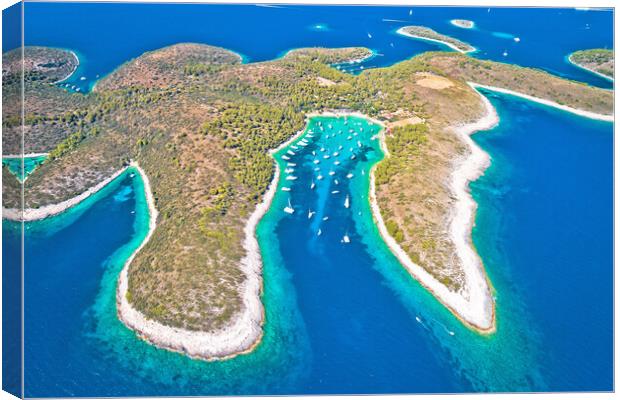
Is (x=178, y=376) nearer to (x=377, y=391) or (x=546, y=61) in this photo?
(x=377, y=391)

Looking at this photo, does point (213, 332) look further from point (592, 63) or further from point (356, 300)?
point (592, 63)

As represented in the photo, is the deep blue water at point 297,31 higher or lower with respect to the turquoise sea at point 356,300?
higher

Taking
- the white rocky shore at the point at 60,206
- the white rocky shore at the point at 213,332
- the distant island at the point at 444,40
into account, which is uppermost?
the distant island at the point at 444,40

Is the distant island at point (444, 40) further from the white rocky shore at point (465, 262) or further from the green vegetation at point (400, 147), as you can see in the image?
the white rocky shore at point (465, 262)

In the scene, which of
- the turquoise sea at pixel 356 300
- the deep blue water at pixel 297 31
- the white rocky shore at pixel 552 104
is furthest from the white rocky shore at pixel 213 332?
the white rocky shore at pixel 552 104

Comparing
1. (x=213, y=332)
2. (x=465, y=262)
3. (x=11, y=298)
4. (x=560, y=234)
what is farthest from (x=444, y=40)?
(x=11, y=298)

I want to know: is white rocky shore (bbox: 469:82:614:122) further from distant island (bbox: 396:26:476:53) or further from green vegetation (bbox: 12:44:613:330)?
distant island (bbox: 396:26:476:53)
